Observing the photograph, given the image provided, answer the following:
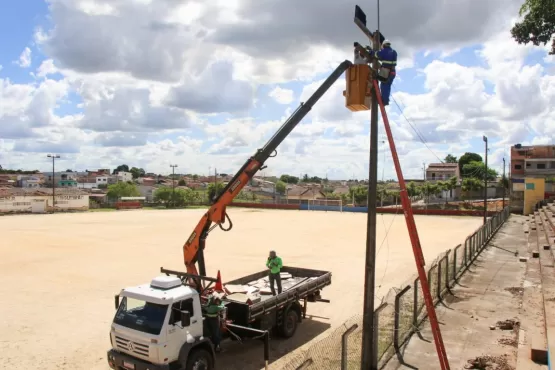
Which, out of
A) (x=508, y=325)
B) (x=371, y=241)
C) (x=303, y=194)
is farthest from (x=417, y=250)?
(x=303, y=194)

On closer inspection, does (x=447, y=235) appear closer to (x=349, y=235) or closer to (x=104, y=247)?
(x=349, y=235)

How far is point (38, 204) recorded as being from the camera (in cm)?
7225

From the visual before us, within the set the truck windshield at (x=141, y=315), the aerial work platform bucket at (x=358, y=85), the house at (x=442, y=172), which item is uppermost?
the house at (x=442, y=172)

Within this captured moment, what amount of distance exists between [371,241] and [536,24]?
8333 millimetres

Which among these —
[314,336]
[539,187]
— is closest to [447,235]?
[539,187]

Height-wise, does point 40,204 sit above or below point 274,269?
below

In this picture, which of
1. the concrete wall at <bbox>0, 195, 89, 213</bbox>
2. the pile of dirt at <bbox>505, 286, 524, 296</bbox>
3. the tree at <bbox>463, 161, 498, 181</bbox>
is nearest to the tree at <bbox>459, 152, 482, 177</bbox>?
the tree at <bbox>463, 161, 498, 181</bbox>

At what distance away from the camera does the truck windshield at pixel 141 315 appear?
938 cm

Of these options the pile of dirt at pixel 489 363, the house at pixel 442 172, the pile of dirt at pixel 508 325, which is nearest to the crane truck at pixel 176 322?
the pile of dirt at pixel 489 363

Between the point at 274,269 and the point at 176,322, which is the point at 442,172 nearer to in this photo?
the point at 274,269

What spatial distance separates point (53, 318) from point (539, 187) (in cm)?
5854

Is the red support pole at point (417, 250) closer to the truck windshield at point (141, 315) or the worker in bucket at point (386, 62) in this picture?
the worker in bucket at point (386, 62)

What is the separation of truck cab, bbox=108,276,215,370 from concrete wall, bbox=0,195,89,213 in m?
71.2

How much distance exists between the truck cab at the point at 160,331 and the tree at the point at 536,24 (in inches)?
457
